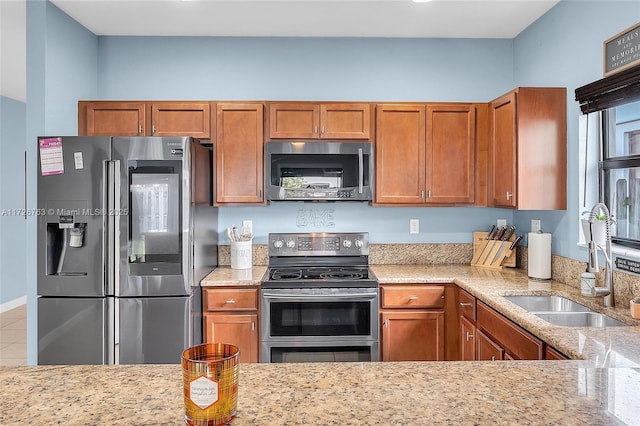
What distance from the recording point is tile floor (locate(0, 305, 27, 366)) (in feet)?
13.0

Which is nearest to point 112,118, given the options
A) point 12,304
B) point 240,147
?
point 240,147

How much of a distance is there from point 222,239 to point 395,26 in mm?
2078

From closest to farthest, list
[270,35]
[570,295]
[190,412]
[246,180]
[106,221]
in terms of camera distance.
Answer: [190,412], [570,295], [106,221], [246,180], [270,35]

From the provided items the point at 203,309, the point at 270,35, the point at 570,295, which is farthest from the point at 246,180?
the point at 570,295

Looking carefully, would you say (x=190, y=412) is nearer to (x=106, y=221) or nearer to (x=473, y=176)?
(x=106, y=221)

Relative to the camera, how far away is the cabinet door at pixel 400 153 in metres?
3.24

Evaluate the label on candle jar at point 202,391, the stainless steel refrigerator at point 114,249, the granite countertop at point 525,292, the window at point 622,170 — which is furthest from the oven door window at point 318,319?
the label on candle jar at point 202,391

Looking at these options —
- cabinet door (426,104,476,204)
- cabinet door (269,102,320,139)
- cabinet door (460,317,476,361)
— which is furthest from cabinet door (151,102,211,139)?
cabinet door (460,317,476,361)

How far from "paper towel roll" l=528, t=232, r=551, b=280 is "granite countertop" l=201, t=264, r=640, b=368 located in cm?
6

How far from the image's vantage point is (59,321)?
106 inches

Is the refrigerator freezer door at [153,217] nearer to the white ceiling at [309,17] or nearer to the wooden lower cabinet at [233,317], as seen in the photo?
the wooden lower cabinet at [233,317]

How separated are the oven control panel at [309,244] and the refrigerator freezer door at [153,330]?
913 mm

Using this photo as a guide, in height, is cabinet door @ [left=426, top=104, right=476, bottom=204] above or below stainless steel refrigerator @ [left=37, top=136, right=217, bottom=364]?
above

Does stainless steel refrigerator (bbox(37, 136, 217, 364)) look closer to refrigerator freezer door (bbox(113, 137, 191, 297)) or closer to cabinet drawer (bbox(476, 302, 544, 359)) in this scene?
refrigerator freezer door (bbox(113, 137, 191, 297))
